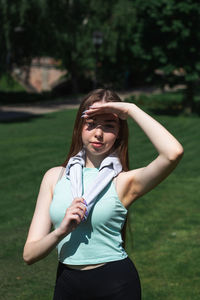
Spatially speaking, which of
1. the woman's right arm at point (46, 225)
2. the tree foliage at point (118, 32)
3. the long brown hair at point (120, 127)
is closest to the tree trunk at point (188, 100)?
the tree foliage at point (118, 32)

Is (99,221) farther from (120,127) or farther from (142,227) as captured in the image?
(142,227)

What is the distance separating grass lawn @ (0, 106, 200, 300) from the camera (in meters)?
6.18

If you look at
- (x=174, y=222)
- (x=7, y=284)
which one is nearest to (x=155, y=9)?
(x=174, y=222)

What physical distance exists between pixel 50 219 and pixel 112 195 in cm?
37

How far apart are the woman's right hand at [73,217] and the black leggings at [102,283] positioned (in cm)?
29

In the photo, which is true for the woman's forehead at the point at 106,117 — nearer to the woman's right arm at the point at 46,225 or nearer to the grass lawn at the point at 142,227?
the woman's right arm at the point at 46,225

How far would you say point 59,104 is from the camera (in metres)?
32.0

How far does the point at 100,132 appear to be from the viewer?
2.85 meters

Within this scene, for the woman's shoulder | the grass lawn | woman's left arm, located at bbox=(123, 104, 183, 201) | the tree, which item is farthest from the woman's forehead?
the tree

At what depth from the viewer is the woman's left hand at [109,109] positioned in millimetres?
2810

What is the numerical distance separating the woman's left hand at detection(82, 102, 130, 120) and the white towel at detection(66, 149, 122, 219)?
0.25 metres

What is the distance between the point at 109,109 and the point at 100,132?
14 cm

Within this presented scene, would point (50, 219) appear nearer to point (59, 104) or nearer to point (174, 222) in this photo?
point (174, 222)

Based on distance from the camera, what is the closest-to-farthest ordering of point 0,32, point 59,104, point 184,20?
point 184,20 → point 0,32 → point 59,104
